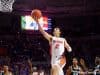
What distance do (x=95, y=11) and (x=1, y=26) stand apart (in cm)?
372

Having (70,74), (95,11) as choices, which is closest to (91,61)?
(95,11)

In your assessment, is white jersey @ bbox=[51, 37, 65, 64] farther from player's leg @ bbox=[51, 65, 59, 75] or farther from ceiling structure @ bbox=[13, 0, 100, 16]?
ceiling structure @ bbox=[13, 0, 100, 16]

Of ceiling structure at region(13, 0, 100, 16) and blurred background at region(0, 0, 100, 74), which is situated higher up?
ceiling structure at region(13, 0, 100, 16)

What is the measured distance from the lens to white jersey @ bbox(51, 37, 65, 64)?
727cm

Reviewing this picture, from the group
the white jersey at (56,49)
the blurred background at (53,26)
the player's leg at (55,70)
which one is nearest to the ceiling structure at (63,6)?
the blurred background at (53,26)

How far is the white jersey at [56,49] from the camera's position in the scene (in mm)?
7272

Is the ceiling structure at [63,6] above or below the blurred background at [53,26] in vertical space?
above

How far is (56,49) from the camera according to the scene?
7277 mm

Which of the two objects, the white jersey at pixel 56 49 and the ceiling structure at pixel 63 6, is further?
the ceiling structure at pixel 63 6

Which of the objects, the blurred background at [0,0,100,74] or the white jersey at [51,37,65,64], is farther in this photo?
the blurred background at [0,0,100,74]

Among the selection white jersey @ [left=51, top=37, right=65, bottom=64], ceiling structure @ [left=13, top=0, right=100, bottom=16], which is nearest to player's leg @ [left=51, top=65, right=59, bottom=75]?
white jersey @ [left=51, top=37, right=65, bottom=64]

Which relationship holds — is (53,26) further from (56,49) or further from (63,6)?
(56,49)

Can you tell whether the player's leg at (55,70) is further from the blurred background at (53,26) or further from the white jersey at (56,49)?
the blurred background at (53,26)

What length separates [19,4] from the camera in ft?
48.7
